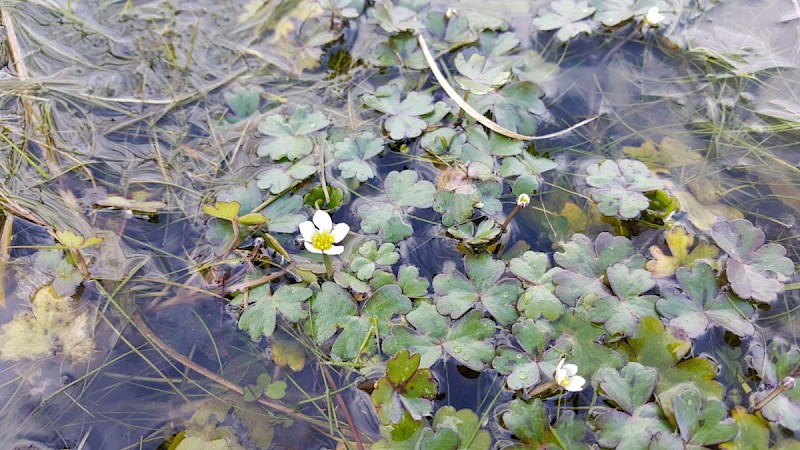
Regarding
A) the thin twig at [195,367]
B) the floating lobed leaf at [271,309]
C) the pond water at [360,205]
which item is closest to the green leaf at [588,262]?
the pond water at [360,205]

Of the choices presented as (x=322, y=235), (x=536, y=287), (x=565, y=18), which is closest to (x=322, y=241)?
(x=322, y=235)

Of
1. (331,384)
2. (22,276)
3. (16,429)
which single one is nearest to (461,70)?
(331,384)

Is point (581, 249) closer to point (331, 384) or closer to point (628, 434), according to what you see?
point (628, 434)

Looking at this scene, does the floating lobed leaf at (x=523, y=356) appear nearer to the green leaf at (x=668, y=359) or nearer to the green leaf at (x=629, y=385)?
the green leaf at (x=629, y=385)

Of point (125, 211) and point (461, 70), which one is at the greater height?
point (461, 70)

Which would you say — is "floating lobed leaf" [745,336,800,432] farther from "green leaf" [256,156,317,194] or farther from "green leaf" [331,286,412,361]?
"green leaf" [256,156,317,194]

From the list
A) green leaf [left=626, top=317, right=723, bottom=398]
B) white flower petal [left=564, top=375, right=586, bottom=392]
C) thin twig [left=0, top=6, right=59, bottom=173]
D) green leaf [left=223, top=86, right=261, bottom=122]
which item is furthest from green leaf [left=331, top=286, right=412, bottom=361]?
thin twig [left=0, top=6, right=59, bottom=173]

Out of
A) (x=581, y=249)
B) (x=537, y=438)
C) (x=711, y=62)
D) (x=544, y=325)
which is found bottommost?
(x=537, y=438)
